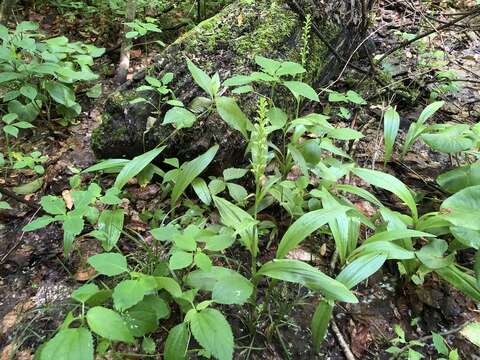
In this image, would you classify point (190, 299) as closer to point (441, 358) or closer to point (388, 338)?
point (388, 338)

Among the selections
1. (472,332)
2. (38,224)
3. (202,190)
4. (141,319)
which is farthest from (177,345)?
(472,332)

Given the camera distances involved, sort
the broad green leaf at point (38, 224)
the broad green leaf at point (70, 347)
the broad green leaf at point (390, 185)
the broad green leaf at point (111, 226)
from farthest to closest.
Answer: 1. the broad green leaf at point (390, 185)
2. the broad green leaf at point (111, 226)
3. the broad green leaf at point (38, 224)
4. the broad green leaf at point (70, 347)

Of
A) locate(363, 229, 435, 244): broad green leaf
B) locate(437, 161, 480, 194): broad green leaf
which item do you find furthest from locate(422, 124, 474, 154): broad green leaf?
locate(363, 229, 435, 244): broad green leaf

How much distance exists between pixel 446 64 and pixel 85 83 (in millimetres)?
3120

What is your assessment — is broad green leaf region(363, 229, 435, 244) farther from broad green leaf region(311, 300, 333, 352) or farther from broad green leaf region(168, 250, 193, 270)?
broad green leaf region(168, 250, 193, 270)

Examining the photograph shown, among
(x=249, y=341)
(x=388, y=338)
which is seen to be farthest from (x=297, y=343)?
(x=388, y=338)

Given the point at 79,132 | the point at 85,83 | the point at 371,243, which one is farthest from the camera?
the point at 85,83

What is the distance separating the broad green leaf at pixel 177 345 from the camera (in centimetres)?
148

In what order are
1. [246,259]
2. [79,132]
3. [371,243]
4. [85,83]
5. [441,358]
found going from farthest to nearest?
[85,83] < [79,132] < [246,259] < [371,243] < [441,358]

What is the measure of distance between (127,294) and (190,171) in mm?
877

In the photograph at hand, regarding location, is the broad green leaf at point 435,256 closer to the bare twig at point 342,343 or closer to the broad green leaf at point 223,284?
the bare twig at point 342,343

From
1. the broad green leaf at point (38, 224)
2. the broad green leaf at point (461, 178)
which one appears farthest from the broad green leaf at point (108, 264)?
the broad green leaf at point (461, 178)

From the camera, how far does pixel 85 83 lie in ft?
10.9

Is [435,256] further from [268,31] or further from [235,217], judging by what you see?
[268,31]
